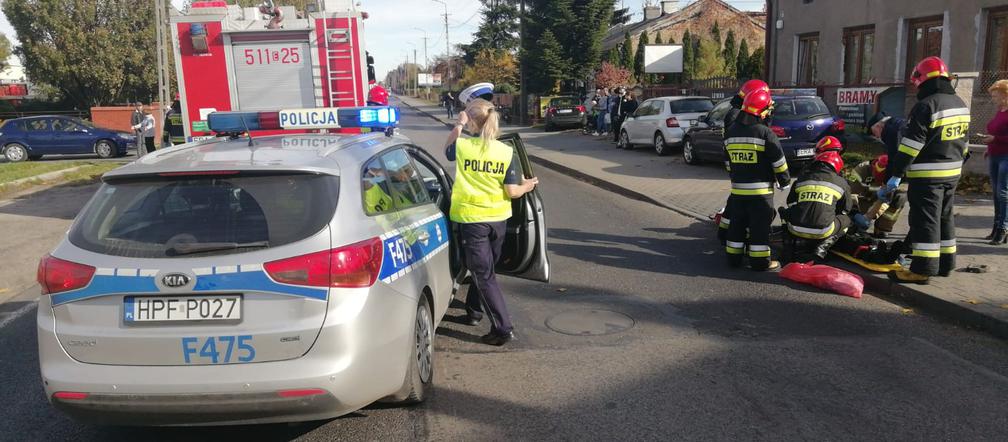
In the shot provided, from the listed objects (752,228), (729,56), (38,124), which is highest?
(729,56)

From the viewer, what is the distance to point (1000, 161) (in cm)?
749

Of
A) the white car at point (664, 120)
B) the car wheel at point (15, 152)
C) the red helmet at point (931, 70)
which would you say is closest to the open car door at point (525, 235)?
the red helmet at point (931, 70)

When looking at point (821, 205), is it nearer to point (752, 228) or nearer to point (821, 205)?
point (821, 205)

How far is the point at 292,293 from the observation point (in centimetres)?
335

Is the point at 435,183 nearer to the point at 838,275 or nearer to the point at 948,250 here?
the point at 838,275

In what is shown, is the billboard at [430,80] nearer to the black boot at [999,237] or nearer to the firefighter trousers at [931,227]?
the black boot at [999,237]

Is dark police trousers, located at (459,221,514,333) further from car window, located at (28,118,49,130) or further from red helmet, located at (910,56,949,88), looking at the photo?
car window, located at (28,118,49,130)

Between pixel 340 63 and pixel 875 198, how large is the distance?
21.4 ft

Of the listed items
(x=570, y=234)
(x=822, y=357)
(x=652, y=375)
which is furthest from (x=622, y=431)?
(x=570, y=234)

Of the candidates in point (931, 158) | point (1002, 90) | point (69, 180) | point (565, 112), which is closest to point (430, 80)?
point (565, 112)

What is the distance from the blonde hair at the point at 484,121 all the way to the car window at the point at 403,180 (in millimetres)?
512

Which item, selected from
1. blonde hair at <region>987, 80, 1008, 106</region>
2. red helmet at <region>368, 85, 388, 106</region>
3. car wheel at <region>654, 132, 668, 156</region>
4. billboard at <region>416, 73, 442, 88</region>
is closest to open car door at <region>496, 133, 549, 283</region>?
red helmet at <region>368, 85, 388, 106</region>

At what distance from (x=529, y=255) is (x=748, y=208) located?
2.75 meters

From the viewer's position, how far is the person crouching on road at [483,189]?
189 inches
